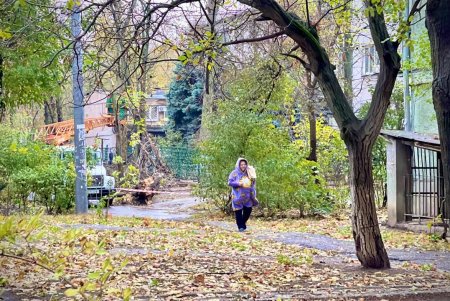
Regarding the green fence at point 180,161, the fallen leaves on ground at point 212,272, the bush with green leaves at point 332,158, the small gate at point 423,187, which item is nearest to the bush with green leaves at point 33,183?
the bush with green leaves at point 332,158

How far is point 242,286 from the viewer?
318 inches

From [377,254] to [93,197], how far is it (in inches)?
853

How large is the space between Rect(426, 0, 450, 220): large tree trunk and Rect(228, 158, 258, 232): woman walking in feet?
31.6

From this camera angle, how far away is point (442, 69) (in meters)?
6.44

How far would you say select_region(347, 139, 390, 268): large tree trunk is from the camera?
382 inches

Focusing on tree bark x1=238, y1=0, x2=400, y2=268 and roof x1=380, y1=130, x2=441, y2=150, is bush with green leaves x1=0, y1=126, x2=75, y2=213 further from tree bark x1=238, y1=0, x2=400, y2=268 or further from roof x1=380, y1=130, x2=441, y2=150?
tree bark x1=238, y1=0, x2=400, y2=268

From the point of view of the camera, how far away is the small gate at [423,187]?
18375mm

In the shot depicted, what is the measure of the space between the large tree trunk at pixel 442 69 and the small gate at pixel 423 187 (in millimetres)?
12299

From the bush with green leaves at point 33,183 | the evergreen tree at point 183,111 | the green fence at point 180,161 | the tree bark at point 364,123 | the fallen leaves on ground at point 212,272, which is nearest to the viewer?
the fallen leaves on ground at point 212,272

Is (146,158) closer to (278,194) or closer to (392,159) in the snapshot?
(278,194)

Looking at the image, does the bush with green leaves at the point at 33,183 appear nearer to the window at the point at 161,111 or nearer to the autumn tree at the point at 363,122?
the autumn tree at the point at 363,122

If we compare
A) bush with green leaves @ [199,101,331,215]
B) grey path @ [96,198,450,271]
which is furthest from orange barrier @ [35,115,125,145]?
grey path @ [96,198,450,271]

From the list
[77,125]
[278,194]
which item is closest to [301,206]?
[278,194]

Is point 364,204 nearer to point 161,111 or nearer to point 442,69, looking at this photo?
point 442,69
